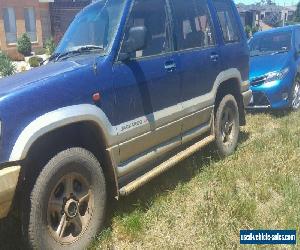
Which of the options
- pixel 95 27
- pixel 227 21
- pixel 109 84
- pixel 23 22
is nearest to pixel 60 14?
pixel 23 22

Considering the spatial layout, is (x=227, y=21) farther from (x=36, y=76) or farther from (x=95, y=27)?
(x=36, y=76)

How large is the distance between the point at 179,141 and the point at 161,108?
0.64m

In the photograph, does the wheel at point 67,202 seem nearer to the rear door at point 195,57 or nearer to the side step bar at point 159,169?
the side step bar at point 159,169

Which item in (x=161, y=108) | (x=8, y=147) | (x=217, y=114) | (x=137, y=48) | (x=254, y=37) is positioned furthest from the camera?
(x=254, y=37)

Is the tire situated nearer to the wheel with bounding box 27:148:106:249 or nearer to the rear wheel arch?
the rear wheel arch

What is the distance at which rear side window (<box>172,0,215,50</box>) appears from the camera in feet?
15.6

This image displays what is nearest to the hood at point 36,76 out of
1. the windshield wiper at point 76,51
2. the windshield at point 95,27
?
the windshield wiper at point 76,51

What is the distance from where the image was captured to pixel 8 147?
9.53 ft

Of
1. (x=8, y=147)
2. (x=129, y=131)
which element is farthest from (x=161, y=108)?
(x=8, y=147)

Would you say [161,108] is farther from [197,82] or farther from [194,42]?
[194,42]

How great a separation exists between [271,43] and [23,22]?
78.7ft

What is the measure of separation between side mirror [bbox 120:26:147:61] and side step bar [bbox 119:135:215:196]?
1.17 m

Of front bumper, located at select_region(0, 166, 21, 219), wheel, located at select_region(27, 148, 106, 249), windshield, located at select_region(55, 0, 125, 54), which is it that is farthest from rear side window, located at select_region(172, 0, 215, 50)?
front bumper, located at select_region(0, 166, 21, 219)

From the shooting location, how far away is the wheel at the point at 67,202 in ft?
10.3
